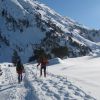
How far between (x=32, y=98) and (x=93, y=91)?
353 cm

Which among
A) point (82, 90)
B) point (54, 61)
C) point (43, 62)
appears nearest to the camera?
point (82, 90)

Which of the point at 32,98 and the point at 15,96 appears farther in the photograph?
the point at 15,96

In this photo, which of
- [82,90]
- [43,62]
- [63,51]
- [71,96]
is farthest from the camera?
[63,51]

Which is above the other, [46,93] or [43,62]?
[43,62]

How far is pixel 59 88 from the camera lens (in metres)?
21.7

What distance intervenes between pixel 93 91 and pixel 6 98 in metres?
5.30

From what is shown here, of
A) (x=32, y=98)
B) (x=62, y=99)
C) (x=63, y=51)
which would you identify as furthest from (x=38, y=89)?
(x=63, y=51)

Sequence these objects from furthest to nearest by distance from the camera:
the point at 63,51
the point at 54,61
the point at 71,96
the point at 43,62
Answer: the point at 63,51, the point at 54,61, the point at 43,62, the point at 71,96

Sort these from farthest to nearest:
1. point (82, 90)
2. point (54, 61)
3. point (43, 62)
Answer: point (54, 61)
point (43, 62)
point (82, 90)

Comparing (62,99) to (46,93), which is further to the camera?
(46,93)

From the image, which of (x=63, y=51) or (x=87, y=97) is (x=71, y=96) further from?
(x=63, y=51)

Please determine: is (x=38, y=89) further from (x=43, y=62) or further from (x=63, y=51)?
(x=63, y=51)

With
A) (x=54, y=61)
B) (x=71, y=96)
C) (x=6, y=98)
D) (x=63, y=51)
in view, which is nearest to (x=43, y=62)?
(x=6, y=98)

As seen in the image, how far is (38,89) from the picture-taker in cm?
2202
